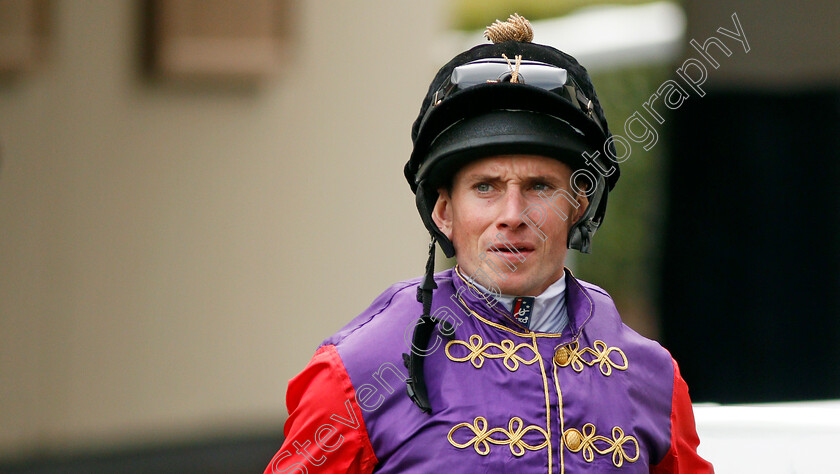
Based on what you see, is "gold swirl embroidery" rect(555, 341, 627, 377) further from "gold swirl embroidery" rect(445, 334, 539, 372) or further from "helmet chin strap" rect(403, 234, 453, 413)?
"helmet chin strap" rect(403, 234, 453, 413)

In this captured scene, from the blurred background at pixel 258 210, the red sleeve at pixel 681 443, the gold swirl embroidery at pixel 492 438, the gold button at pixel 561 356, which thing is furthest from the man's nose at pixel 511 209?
the blurred background at pixel 258 210

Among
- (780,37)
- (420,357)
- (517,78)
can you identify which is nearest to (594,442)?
(420,357)

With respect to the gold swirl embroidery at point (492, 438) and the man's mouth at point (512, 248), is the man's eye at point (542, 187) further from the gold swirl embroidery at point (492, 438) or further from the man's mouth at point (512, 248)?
the gold swirl embroidery at point (492, 438)

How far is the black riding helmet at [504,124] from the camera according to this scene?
248cm

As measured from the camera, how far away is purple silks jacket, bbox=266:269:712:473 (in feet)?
7.81

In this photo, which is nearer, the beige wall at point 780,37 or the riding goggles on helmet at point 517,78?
the riding goggles on helmet at point 517,78

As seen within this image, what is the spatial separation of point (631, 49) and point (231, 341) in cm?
519

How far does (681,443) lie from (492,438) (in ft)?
1.96

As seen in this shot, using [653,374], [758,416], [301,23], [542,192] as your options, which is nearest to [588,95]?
[542,192]

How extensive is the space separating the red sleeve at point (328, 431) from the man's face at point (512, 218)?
43 centimetres

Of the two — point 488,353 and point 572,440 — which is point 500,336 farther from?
point 572,440

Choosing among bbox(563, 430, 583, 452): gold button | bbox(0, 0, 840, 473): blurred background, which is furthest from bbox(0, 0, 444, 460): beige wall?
bbox(563, 430, 583, 452): gold button

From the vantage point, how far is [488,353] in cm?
249

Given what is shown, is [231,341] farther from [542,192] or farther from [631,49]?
[631,49]
